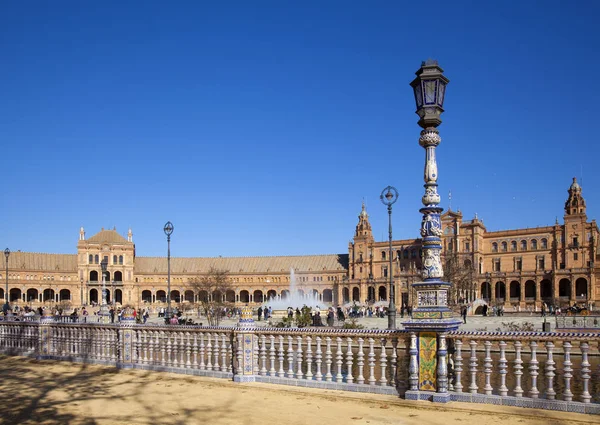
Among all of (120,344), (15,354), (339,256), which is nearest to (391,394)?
(120,344)

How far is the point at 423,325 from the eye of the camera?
9055 millimetres

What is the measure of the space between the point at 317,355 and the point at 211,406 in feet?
7.54

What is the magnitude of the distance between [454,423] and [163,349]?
23.7 feet

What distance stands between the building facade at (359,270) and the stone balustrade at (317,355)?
61853mm

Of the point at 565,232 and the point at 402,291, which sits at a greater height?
the point at 565,232

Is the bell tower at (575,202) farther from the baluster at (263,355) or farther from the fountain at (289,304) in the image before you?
the baluster at (263,355)

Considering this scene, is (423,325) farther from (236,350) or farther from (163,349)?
(163,349)

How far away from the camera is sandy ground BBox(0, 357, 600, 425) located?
7.73 meters

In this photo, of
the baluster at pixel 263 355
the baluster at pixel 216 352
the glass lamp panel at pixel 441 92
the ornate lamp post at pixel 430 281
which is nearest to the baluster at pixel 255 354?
the baluster at pixel 263 355

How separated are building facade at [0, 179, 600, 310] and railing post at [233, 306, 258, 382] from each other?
64.0 meters

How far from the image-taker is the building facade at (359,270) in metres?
83.8

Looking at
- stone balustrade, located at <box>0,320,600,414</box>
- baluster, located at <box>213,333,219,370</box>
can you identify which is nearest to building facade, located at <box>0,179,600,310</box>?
stone balustrade, located at <box>0,320,600,414</box>

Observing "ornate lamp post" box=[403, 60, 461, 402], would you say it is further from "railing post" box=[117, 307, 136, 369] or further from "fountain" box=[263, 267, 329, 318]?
"fountain" box=[263, 267, 329, 318]

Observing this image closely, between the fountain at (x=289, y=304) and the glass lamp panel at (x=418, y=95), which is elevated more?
the glass lamp panel at (x=418, y=95)
